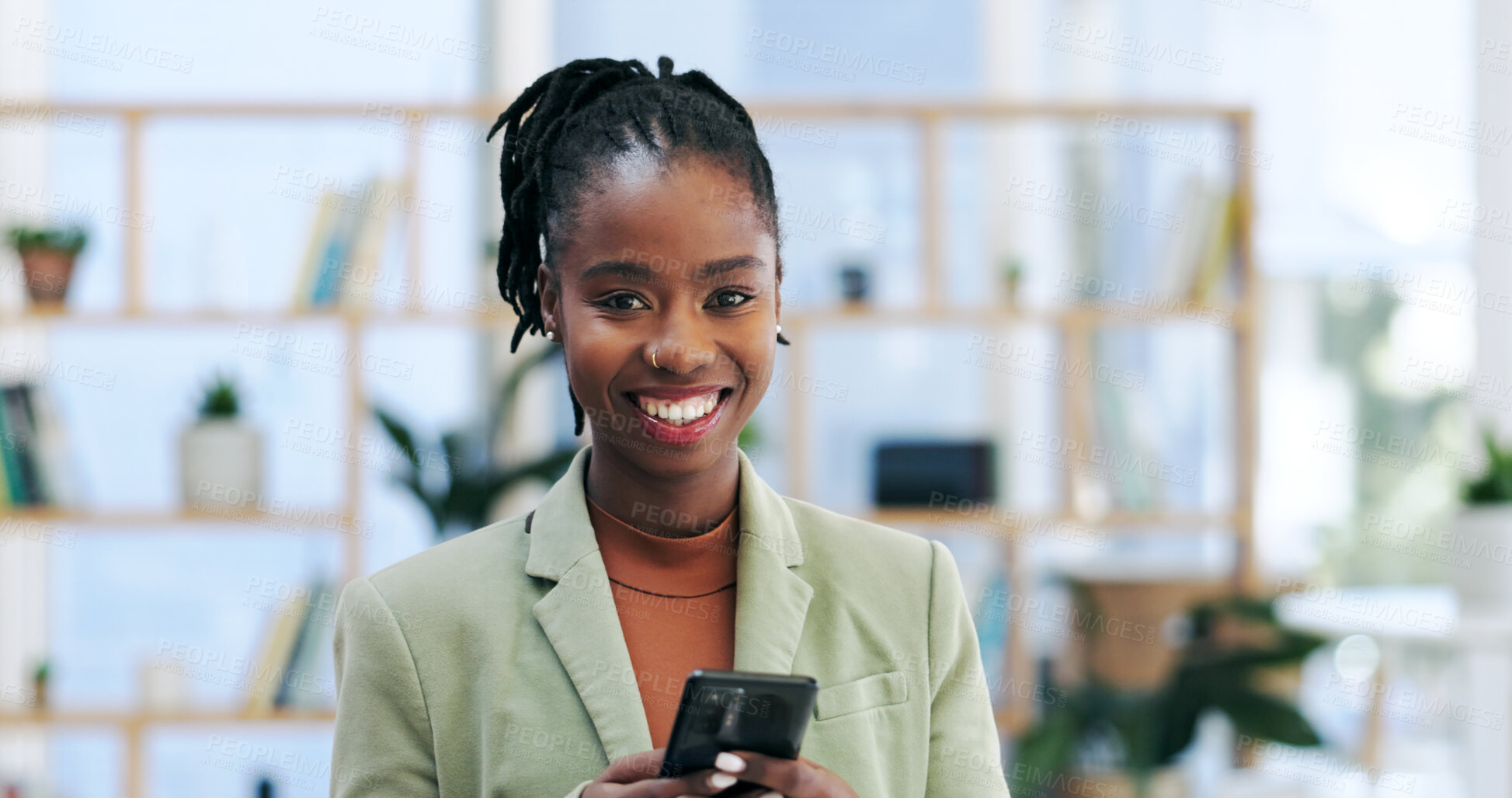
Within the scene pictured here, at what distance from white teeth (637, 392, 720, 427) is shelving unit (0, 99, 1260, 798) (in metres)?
2.13

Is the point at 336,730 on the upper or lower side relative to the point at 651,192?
lower

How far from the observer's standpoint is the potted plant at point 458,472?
9.70 feet

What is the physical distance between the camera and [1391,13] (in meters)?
3.64

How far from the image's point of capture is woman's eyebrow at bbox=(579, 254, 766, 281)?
951 millimetres

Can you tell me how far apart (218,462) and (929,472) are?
5.48ft

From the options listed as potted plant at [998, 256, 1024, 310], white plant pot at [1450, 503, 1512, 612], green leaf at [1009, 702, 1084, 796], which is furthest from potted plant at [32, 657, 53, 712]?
white plant pot at [1450, 503, 1512, 612]

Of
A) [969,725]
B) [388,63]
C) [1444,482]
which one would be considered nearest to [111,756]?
[388,63]

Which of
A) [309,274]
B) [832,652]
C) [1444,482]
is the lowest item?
[1444,482]

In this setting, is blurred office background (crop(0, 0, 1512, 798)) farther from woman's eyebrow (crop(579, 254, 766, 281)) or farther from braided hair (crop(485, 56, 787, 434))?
woman's eyebrow (crop(579, 254, 766, 281))

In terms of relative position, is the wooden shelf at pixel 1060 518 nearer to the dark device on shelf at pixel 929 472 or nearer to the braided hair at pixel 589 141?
the dark device on shelf at pixel 929 472

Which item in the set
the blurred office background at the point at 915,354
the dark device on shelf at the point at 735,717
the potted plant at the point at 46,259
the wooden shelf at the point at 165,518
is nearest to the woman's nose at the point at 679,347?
the dark device on shelf at the point at 735,717

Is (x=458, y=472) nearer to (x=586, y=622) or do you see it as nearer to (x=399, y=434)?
(x=399, y=434)

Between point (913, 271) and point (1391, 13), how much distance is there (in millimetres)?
1536

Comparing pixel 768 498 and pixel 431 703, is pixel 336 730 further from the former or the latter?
pixel 768 498
